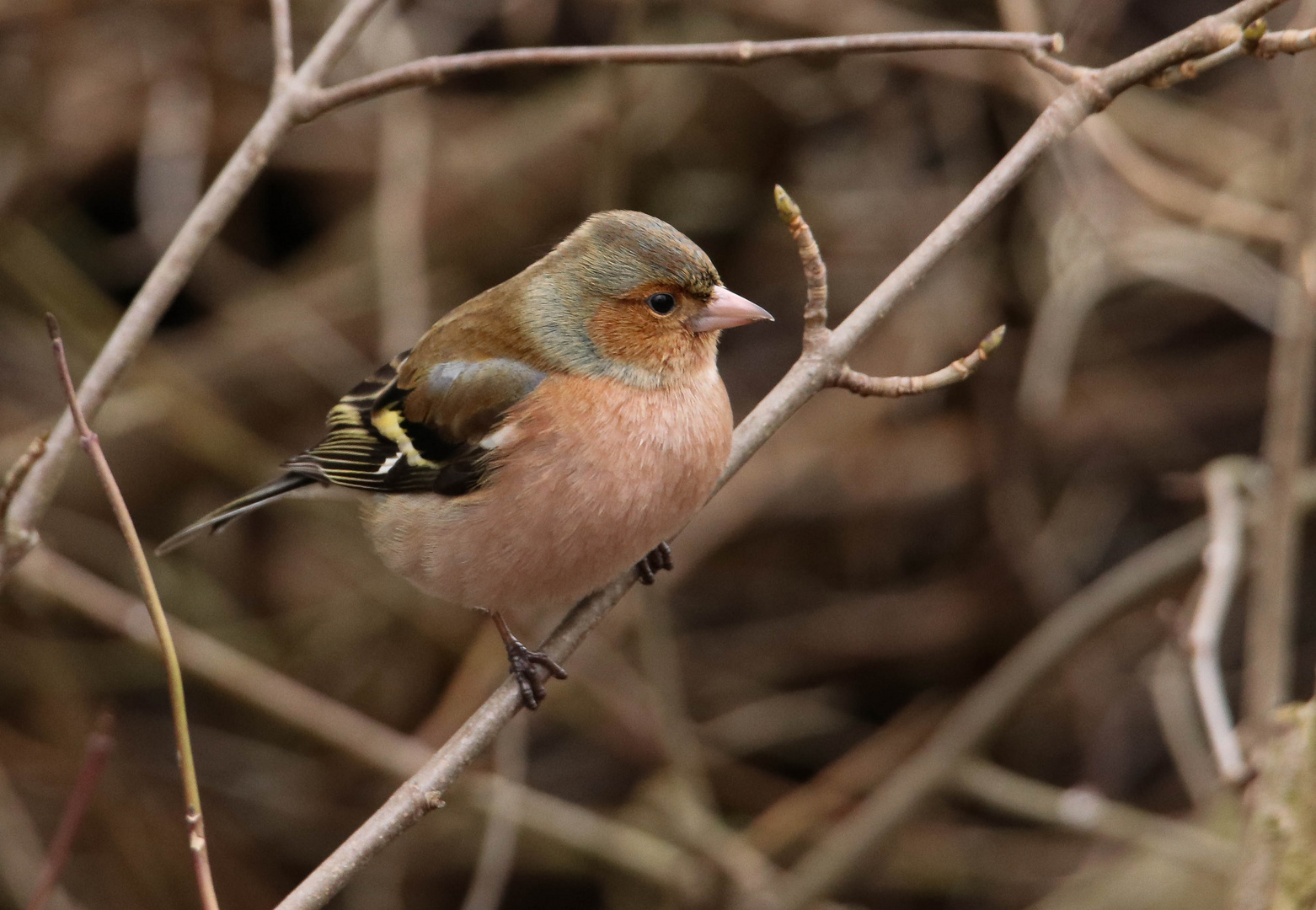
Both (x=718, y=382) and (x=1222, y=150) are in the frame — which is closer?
(x=718, y=382)

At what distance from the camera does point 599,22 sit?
669cm

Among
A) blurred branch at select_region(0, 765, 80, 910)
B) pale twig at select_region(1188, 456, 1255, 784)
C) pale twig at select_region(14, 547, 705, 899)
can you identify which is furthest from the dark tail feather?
pale twig at select_region(1188, 456, 1255, 784)

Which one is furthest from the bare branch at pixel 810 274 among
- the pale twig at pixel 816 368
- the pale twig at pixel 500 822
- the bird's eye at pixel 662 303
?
the pale twig at pixel 500 822

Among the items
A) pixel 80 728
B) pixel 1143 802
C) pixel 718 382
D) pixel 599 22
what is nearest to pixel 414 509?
pixel 718 382

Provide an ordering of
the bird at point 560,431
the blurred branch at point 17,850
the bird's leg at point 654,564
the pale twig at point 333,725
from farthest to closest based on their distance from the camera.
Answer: the blurred branch at point 17,850 < the pale twig at point 333,725 < the bird's leg at point 654,564 < the bird at point 560,431

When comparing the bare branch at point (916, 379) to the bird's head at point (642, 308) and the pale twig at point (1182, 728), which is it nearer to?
the bird's head at point (642, 308)

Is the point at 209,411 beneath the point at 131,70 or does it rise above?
beneath

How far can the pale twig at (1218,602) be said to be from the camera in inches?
124

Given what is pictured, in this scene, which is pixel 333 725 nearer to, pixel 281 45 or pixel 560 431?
pixel 560 431

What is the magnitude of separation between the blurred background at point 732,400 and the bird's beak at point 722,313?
75.6 inches

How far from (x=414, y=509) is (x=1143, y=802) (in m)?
4.55

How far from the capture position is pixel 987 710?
15.6 feet

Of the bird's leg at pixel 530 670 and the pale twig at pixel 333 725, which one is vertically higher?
the pale twig at pixel 333 725

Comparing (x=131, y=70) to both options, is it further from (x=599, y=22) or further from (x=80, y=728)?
(x=80, y=728)
